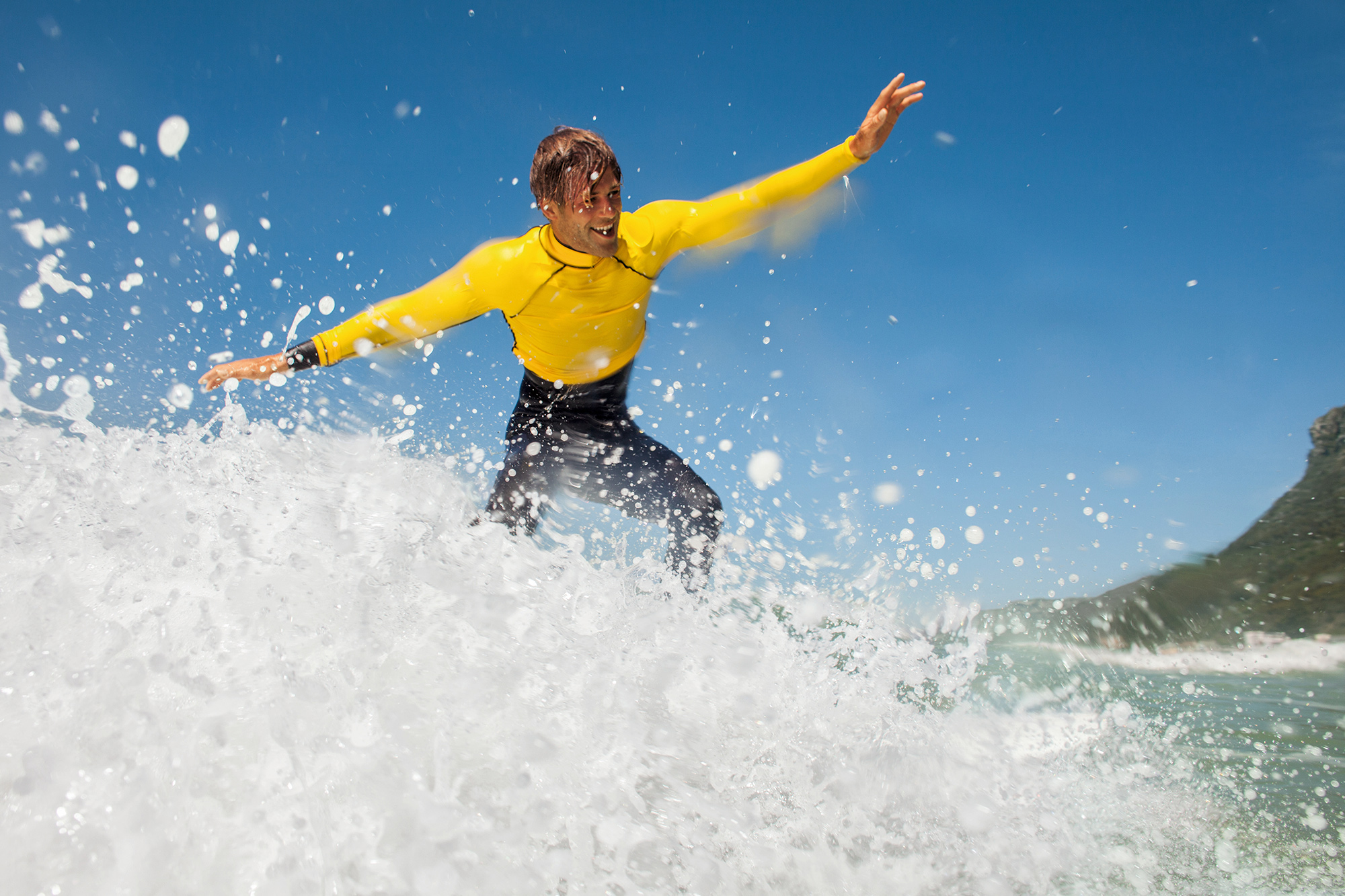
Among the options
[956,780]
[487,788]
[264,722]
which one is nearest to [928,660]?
[956,780]

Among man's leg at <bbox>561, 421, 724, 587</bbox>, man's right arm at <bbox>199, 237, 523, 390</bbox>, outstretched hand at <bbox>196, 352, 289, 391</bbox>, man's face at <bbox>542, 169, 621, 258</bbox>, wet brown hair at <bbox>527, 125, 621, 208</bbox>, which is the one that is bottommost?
man's leg at <bbox>561, 421, 724, 587</bbox>

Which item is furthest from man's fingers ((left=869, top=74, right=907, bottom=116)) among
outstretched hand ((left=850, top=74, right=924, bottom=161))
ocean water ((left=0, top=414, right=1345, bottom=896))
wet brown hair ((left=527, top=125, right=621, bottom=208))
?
ocean water ((left=0, top=414, right=1345, bottom=896))

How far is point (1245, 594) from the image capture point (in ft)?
47.4

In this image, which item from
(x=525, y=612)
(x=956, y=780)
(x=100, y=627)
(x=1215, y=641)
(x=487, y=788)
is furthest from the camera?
(x=1215, y=641)

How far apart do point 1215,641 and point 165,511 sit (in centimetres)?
1303

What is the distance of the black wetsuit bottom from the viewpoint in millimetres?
3406

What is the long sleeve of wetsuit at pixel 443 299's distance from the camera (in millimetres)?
3189

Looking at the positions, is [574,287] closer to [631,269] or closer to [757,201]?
[631,269]

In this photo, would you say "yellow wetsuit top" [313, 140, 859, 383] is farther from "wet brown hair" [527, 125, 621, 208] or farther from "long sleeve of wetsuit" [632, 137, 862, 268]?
"wet brown hair" [527, 125, 621, 208]

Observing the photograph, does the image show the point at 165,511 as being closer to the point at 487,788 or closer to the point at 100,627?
the point at 100,627

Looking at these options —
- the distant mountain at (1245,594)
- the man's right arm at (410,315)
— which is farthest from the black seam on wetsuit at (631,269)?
the distant mountain at (1245,594)

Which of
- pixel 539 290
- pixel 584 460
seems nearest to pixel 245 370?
pixel 539 290

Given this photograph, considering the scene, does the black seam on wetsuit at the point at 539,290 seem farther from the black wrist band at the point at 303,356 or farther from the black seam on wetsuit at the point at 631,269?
the black wrist band at the point at 303,356

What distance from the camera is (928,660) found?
11.1 ft
